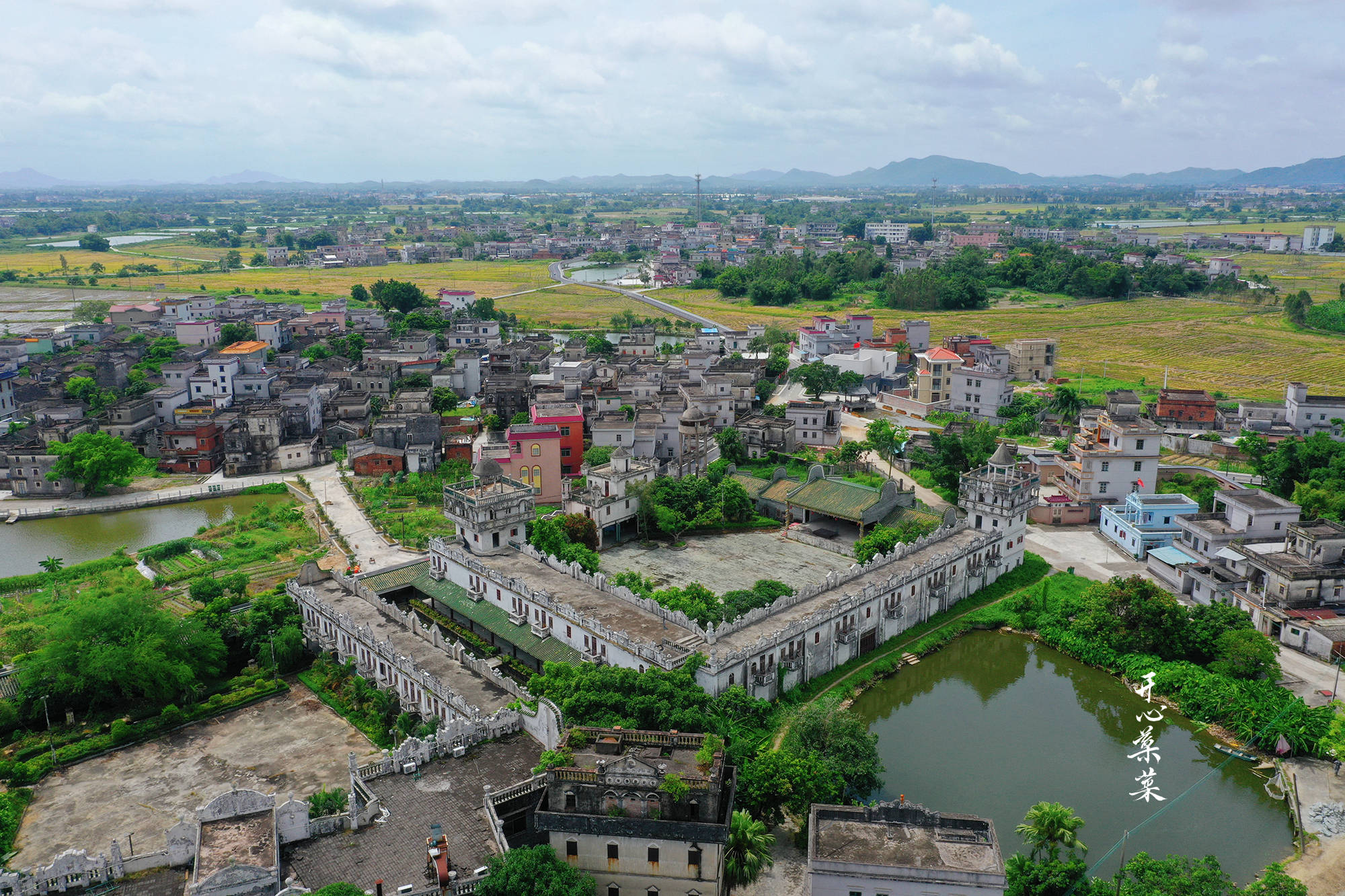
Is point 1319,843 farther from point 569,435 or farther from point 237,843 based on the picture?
point 569,435

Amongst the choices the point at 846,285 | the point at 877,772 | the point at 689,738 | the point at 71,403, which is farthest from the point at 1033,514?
the point at 846,285

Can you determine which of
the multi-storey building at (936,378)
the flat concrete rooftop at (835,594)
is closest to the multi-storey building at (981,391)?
the multi-storey building at (936,378)

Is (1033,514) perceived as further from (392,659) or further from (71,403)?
(71,403)

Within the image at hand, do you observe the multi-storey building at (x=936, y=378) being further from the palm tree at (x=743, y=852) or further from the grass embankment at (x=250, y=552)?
the palm tree at (x=743, y=852)

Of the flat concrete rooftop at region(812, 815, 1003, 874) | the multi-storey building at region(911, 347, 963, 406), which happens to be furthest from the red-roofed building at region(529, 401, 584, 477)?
the flat concrete rooftop at region(812, 815, 1003, 874)

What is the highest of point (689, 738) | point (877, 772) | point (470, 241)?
point (470, 241)

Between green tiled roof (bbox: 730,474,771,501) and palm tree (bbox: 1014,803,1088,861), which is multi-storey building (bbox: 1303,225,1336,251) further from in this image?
palm tree (bbox: 1014,803,1088,861)
